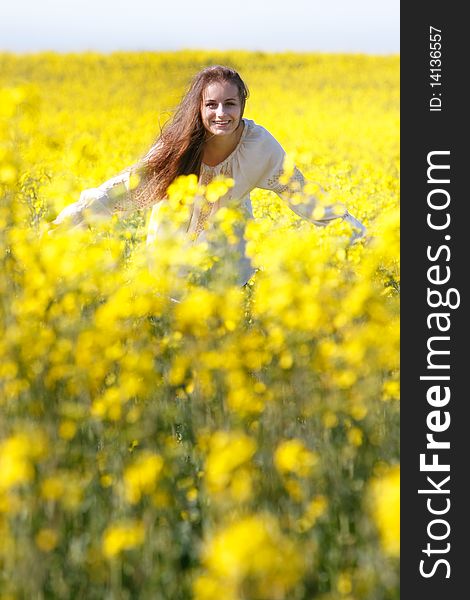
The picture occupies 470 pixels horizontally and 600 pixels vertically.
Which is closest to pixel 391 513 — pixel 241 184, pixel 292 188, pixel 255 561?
Answer: pixel 255 561

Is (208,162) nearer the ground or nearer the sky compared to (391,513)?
nearer the sky

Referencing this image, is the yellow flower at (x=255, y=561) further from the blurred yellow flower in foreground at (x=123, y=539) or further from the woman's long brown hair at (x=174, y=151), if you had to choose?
the woman's long brown hair at (x=174, y=151)

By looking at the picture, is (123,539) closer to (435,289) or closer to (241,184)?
(435,289)

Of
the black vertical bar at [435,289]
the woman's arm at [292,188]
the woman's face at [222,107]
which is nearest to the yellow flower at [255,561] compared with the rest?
the black vertical bar at [435,289]

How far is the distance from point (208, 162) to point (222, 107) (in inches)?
14.4

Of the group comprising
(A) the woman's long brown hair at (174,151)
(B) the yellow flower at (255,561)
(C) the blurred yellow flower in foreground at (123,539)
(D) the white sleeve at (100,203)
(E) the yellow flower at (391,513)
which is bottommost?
(B) the yellow flower at (255,561)

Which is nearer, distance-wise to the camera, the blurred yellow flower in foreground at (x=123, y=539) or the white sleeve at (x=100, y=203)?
the blurred yellow flower in foreground at (x=123, y=539)

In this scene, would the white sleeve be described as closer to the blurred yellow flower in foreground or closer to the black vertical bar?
the black vertical bar

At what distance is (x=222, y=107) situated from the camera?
423cm

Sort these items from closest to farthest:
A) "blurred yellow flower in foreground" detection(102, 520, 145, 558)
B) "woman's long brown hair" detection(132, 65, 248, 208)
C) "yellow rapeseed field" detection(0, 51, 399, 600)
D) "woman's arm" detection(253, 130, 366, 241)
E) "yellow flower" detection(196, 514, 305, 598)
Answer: "yellow flower" detection(196, 514, 305, 598) < "blurred yellow flower in foreground" detection(102, 520, 145, 558) < "yellow rapeseed field" detection(0, 51, 399, 600) < "woman's arm" detection(253, 130, 366, 241) < "woman's long brown hair" detection(132, 65, 248, 208)

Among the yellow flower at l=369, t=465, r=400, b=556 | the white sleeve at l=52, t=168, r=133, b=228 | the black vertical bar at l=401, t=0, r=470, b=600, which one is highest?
the white sleeve at l=52, t=168, r=133, b=228

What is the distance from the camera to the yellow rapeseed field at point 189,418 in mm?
2338

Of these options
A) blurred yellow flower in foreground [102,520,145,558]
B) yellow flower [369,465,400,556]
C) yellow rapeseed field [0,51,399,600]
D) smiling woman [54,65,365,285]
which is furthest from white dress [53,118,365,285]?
yellow flower [369,465,400,556]

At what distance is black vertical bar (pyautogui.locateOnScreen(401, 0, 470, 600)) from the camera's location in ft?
8.02
